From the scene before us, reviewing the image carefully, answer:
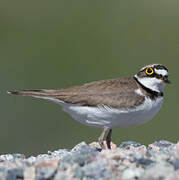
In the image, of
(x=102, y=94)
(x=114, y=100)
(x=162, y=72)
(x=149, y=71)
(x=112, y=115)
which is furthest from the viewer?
(x=149, y=71)

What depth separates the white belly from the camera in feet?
26.2

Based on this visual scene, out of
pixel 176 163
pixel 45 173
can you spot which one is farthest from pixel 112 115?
pixel 45 173

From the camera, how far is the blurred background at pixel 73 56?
14.6 meters

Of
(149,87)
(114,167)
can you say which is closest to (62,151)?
(149,87)

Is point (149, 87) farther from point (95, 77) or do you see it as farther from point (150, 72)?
point (95, 77)

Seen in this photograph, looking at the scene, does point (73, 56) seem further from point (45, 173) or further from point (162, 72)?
point (45, 173)

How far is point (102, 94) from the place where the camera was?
8281 millimetres

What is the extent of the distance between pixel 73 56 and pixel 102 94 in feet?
31.3

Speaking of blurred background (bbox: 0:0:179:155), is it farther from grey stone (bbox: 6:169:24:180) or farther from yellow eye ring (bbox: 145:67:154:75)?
grey stone (bbox: 6:169:24:180)

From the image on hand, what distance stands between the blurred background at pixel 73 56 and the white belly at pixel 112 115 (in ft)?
18.6

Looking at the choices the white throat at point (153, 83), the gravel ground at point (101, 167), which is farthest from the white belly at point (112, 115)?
the gravel ground at point (101, 167)

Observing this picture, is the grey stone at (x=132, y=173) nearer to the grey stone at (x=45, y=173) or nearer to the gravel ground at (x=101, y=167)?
the gravel ground at (x=101, y=167)

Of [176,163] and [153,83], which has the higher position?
[153,83]

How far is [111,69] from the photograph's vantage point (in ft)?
57.4
